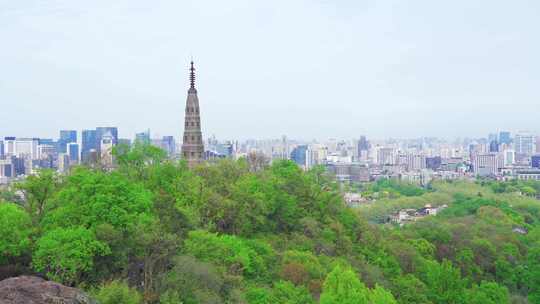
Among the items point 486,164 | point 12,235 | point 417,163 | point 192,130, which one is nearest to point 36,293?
point 12,235

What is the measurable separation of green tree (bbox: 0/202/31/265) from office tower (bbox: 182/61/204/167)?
1396 cm

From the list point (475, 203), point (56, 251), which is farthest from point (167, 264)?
point (475, 203)

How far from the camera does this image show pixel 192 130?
27.4 meters

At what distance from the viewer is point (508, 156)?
11462 cm

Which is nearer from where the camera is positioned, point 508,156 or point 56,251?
point 56,251

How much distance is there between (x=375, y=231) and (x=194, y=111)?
30.6 feet

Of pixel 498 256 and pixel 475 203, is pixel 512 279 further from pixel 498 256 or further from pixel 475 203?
pixel 475 203

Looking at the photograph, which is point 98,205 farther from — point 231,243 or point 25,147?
point 25,147

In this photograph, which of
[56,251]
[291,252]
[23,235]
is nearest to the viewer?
[56,251]

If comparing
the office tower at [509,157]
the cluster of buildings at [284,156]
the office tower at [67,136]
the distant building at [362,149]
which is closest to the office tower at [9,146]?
the cluster of buildings at [284,156]

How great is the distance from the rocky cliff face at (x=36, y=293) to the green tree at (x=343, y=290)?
569 centimetres

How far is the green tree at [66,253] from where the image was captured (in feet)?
39.7

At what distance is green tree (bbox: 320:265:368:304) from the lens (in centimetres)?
1362

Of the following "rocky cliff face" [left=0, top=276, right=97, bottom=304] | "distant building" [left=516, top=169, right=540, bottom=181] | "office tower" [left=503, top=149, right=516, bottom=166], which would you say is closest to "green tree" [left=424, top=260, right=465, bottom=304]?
"rocky cliff face" [left=0, top=276, right=97, bottom=304]
